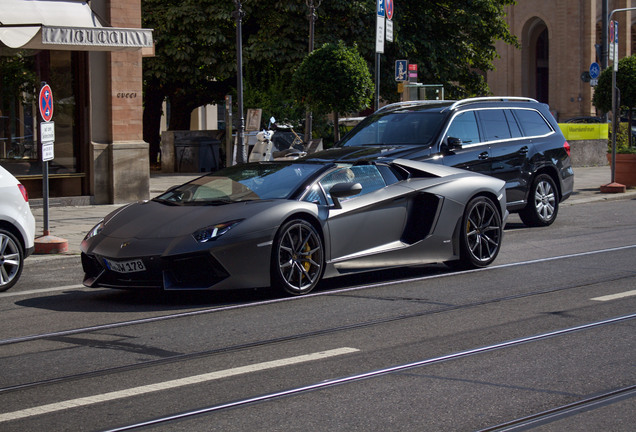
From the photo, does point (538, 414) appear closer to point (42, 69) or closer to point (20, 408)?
point (20, 408)

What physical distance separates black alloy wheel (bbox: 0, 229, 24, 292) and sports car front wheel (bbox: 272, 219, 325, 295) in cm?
269

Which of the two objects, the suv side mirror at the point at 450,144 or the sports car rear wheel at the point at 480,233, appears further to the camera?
the suv side mirror at the point at 450,144

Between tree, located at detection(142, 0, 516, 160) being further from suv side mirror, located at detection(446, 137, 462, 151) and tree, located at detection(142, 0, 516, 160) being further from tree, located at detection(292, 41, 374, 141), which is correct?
suv side mirror, located at detection(446, 137, 462, 151)

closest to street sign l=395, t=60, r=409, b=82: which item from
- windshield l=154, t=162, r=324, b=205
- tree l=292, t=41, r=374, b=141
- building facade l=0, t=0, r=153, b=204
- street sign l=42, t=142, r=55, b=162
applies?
tree l=292, t=41, r=374, b=141

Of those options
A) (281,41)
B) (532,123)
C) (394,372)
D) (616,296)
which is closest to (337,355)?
(394,372)

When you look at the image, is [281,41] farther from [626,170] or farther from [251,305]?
[251,305]

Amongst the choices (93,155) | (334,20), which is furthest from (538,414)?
(334,20)

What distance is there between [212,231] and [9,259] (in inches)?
95.9

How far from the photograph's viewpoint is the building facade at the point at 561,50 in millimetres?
57438

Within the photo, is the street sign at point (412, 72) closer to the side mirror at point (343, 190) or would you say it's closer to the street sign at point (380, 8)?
the street sign at point (380, 8)

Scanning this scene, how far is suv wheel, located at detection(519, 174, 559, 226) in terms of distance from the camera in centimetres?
1443

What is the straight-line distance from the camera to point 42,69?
59.1 ft

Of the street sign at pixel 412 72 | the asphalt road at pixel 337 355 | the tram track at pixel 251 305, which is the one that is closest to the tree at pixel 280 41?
the street sign at pixel 412 72

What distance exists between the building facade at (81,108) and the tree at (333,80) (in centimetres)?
299
